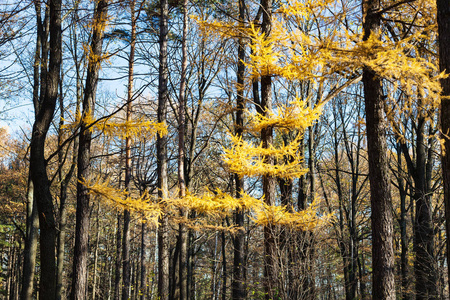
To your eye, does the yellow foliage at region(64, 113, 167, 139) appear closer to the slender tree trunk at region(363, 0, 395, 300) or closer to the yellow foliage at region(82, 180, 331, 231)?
the yellow foliage at region(82, 180, 331, 231)

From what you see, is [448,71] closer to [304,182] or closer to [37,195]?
[37,195]

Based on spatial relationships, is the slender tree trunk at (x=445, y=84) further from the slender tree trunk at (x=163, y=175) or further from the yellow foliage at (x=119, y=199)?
the slender tree trunk at (x=163, y=175)

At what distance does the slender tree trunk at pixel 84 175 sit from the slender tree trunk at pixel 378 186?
487 cm

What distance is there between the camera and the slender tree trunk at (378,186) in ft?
18.9

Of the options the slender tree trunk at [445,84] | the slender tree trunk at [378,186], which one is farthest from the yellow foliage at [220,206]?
the slender tree trunk at [445,84]

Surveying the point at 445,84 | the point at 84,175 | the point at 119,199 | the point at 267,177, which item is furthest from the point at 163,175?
the point at 445,84

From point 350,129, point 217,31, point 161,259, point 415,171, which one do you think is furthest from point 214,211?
point 350,129

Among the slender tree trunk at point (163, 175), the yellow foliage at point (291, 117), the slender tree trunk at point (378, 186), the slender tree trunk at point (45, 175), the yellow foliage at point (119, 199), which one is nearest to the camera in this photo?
the slender tree trunk at point (45, 175)

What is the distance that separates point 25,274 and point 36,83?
5616 mm

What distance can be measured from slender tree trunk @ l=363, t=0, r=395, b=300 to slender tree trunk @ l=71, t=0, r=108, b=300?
16.0 ft

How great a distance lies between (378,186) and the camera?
6.05 meters

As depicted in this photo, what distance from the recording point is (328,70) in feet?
20.2

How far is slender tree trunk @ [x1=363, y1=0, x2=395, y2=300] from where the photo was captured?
5750 millimetres

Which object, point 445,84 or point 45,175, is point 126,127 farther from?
point 445,84
